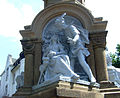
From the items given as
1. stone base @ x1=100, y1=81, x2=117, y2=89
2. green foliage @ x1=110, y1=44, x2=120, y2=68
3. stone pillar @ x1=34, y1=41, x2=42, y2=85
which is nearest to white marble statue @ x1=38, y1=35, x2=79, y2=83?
stone pillar @ x1=34, y1=41, x2=42, y2=85

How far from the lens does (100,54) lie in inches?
315

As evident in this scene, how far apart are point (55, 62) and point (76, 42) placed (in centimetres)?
113

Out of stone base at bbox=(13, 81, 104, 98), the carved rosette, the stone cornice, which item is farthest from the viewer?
the stone cornice

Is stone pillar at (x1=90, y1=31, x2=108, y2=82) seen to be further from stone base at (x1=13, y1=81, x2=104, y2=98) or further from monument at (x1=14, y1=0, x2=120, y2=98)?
stone base at (x1=13, y1=81, x2=104, y2=98)

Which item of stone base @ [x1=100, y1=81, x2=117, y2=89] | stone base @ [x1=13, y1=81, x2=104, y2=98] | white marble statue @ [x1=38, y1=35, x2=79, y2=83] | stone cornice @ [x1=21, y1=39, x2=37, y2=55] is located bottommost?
stone base @ [x1=13, y1=81, x2=104, y2=98]

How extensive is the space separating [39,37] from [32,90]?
82.6 inches

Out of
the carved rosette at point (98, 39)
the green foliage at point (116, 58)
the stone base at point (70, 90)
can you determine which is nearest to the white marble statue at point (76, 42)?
the carved rosette at point (98, 39)

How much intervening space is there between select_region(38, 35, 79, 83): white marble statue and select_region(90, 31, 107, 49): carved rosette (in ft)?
3.96

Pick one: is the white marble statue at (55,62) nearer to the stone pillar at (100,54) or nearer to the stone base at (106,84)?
the stone pillar at (100,54)

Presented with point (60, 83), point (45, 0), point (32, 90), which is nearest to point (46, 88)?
point (60, 83)

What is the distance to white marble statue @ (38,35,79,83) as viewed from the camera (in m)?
6.79

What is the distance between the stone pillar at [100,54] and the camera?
302 inches

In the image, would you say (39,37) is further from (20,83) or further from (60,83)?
(60,83)

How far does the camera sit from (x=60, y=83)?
617 cm
